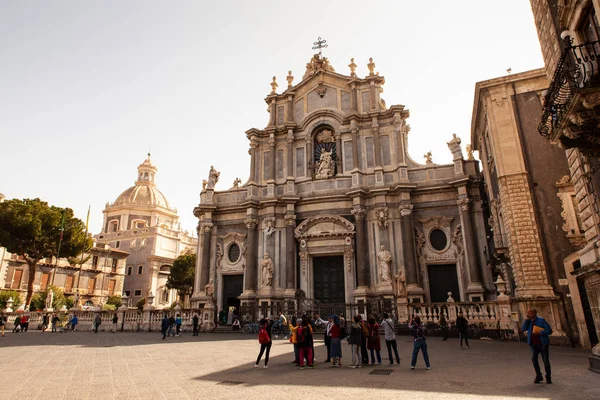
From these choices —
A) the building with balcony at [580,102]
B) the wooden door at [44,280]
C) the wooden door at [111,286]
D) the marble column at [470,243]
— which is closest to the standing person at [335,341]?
the building with balcony at [580,102]

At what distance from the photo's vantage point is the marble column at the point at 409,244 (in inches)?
878

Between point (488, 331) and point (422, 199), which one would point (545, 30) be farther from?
point (422, 199)

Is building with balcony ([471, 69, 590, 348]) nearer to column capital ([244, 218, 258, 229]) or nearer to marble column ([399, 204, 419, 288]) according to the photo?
marble column ([399, 204, 419, 288])

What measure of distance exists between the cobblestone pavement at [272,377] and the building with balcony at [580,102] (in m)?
2.11

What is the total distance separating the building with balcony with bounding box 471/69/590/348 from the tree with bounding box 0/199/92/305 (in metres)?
33.6

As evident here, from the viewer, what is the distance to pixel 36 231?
33.2m

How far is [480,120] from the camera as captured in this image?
20.7m

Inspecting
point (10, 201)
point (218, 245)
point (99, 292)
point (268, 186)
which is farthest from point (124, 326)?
point (99, 292)

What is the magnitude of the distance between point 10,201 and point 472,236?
36.0 metres

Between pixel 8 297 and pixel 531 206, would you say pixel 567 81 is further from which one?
pixel 8 297

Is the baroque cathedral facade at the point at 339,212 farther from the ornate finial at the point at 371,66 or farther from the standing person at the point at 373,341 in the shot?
the standing person at the point at 373,341

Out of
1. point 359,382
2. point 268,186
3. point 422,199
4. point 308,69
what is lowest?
point 359,382

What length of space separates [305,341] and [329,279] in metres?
15.6

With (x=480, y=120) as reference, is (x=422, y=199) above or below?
below
